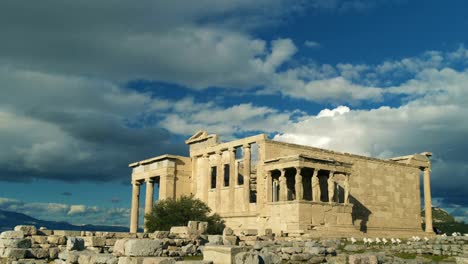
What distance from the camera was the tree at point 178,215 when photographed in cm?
3603

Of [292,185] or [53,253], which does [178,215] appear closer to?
[292,185]

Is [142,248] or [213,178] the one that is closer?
[142,248]

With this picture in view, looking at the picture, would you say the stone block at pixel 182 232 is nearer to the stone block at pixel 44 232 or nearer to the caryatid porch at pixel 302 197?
the stone block at pixel 44 232

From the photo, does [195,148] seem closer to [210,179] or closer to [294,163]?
[210,179]

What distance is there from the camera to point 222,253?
36.4ft

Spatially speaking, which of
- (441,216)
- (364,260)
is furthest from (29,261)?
(441,216)

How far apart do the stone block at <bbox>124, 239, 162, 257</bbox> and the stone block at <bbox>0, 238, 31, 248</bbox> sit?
273 inches

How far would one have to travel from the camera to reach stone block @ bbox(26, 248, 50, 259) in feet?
56.4

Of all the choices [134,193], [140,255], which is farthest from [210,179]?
[140,255]

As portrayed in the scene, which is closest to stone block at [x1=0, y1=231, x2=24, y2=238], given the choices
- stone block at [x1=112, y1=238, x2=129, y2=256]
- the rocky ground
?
the rocky ground

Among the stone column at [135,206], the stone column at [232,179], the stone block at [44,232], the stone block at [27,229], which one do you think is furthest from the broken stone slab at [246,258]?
the stone column at [135,206]

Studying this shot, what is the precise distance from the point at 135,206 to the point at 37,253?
Result: 29.6 meters

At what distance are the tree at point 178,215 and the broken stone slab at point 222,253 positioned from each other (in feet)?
77.5

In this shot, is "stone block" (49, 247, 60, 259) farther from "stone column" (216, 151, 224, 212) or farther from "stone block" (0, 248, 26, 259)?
"stone column" (216, 151, 224, 212)
